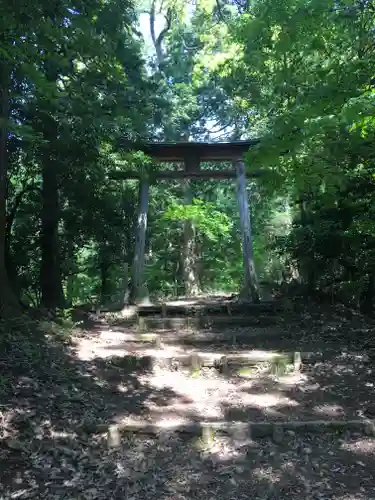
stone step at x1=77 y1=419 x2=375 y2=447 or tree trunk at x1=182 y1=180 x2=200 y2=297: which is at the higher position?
tree trunk at x1=182 y1=180 x2=200 y2=297

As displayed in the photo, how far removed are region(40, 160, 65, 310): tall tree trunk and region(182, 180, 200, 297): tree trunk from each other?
8093 millimetres

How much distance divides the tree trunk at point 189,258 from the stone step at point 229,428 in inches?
528

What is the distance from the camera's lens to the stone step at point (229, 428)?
15.0ft

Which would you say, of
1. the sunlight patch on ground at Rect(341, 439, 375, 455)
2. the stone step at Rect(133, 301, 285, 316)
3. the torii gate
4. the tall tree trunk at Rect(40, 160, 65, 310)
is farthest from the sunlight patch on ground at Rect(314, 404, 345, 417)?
the tall tree trunk at Rect(40, 160, 65, 310)

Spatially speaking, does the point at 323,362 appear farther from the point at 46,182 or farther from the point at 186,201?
the point at 186,201

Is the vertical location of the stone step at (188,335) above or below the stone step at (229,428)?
above

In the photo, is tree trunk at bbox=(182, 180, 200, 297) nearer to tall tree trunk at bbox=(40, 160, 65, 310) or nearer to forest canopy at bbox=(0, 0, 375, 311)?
forest canopy at bbox=(0, 0, 375, 311)

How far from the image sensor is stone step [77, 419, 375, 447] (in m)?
4.57

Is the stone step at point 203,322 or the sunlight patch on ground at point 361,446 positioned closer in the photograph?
the sunlight patch on ground at point 361,446

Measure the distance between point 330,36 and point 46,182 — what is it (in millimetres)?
6313

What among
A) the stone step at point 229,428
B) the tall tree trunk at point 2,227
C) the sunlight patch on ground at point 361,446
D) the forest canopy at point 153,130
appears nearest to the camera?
the sunlight patch on ground at point 361,446

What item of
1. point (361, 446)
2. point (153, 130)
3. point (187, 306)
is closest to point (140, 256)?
point (187, 306)

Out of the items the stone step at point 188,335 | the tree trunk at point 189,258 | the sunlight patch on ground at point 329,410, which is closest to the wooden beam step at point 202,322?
the stone step at point 188,335

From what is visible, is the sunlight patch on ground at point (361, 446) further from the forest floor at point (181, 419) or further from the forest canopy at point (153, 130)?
the forest canopy at point (153, 130)
